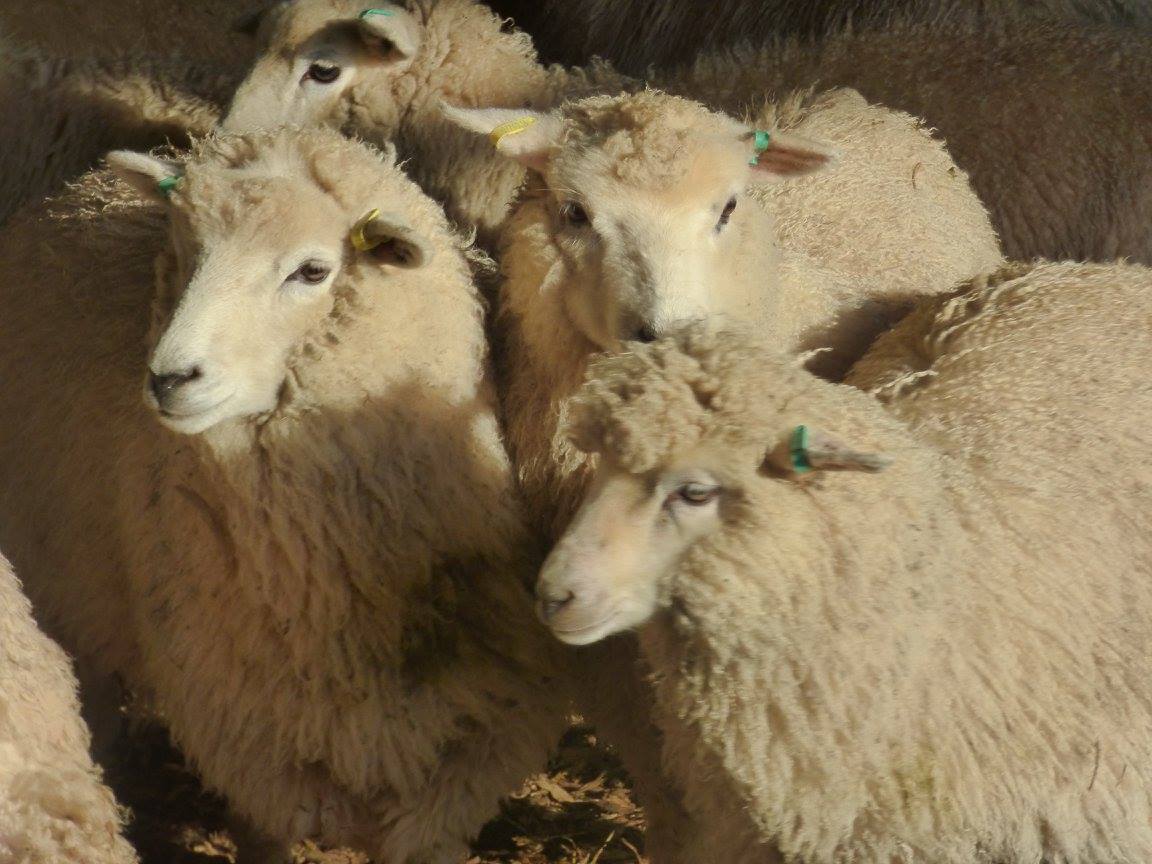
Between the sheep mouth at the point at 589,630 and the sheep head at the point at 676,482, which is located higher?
the sheep head at the point at 676,482

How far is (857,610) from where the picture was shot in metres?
2.29

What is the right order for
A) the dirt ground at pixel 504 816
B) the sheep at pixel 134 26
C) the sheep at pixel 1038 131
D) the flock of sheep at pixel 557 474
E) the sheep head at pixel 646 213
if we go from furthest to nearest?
the sheep at pixel 134 26, the sheep at pixel 1038 131, the dirt ground at pixel 504 816, the sheep head at pixel 646 213, the flock of sheep at pixel 557 474

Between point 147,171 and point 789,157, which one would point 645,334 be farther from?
point 147,171

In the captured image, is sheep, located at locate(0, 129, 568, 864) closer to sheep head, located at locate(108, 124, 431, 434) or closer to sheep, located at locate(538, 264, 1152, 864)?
sheep head, located at locate(108, 124, 431, 434)

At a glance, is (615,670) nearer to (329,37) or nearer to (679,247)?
(679,247)

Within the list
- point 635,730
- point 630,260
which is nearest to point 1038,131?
point 630,260

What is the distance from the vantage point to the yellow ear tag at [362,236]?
9.21 ft

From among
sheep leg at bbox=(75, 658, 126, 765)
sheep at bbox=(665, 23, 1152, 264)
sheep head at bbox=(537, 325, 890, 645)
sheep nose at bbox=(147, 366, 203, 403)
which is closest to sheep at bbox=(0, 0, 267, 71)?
sheep at bbox=(665, 23, 1152, 264)

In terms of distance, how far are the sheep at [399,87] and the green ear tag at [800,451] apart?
194cm

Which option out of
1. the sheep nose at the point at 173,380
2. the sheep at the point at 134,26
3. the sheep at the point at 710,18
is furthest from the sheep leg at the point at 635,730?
the sheep at the point at 134,26

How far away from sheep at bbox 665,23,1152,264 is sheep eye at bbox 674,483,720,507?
2472 millimetres

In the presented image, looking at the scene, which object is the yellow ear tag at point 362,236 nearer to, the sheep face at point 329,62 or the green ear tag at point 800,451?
the green ear tag at point 800,451

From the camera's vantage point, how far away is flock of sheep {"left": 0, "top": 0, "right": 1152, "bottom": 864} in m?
2.30

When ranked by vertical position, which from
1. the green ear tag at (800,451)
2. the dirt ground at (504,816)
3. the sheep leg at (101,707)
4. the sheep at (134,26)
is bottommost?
the dirt ground at (504,816)
